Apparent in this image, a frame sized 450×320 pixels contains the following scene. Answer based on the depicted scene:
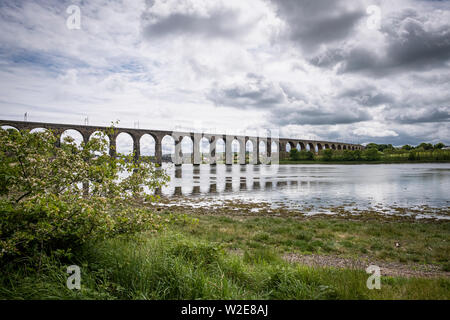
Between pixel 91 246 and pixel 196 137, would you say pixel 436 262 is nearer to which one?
pixel 91 246

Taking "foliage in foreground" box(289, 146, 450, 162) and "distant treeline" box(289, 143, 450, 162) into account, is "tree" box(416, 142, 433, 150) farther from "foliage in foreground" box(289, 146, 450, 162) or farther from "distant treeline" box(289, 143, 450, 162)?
"foliage in foreground" box(289, 146, 450, 162)

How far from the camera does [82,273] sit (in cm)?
372

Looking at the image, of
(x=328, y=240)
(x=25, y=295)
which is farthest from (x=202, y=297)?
(x=328, y=240)

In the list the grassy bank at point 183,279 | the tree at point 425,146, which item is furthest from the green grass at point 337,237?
the tree at point 425,146

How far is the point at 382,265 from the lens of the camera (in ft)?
22.3

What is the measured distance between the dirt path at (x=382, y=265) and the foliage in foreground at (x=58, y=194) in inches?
171

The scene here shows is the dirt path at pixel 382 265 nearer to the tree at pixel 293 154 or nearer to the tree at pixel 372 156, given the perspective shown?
the tree at pixel 293 154

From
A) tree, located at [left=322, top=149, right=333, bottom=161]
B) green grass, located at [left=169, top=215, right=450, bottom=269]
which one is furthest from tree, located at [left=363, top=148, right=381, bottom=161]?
green grass, located at [left=169, top=215, right=450, bottom=269]

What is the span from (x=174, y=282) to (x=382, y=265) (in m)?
5.89

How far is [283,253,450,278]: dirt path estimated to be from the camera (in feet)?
19.6

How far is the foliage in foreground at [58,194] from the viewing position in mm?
3451

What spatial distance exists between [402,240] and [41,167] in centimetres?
1137

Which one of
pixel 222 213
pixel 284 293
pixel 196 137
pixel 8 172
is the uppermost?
pixel 196 137
